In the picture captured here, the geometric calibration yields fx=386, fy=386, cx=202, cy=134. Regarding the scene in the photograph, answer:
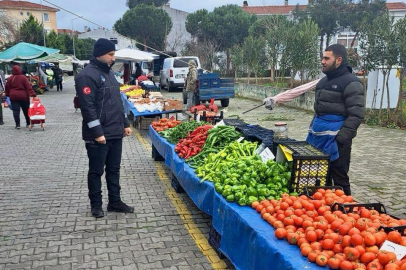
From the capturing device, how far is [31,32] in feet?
127

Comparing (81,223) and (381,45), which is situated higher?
(381,45)

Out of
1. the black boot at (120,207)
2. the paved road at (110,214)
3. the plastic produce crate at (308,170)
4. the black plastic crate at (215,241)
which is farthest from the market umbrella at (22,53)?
the plastic produce crate at (308,170)

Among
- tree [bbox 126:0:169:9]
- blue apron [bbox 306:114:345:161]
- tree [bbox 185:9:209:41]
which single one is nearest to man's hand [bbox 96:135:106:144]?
blue apron [bbox 306:114:345:161]

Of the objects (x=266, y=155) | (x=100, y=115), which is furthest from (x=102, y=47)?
(x=266, y=155)

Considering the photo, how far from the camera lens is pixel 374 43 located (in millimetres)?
11594

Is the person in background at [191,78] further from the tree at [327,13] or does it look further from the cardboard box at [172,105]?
the tree at [327,13]

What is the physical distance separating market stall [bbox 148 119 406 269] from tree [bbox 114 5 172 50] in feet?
139

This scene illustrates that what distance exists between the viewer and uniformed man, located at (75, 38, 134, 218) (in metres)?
4.71

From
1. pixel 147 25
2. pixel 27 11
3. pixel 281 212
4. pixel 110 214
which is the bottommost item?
pixel 110 214

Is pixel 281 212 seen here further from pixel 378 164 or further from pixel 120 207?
pixel 378 164

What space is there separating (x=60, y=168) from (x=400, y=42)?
31.4 feet

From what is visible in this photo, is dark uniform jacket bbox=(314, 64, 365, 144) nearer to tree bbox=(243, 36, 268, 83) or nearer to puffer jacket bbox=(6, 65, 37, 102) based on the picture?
puffer jacket bbox=(6, 65, 37, 102)

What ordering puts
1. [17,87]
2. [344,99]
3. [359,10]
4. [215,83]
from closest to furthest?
[344,99], [17,87], [215,83], [359,10]

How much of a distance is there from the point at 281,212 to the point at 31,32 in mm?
41139
